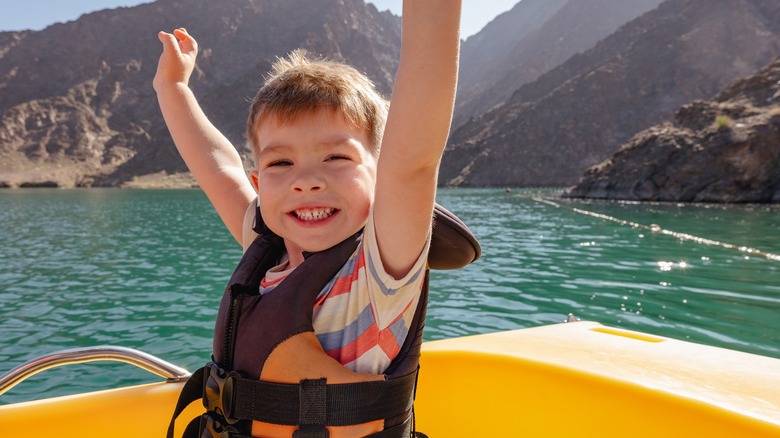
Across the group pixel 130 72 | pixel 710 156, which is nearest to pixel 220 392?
pixel 710 156

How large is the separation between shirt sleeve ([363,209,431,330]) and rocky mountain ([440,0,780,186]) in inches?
3021

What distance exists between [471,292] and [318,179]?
6.91m

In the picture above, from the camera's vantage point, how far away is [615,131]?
251ft

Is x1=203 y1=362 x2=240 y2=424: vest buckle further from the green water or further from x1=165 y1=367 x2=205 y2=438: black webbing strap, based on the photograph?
the green water

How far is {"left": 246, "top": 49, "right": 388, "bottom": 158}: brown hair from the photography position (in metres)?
1.35

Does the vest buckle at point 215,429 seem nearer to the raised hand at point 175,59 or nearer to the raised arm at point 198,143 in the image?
the raised arm at point 198,143

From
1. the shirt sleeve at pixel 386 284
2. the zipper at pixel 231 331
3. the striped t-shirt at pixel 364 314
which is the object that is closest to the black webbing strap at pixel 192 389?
the zipper at pixel 231 331

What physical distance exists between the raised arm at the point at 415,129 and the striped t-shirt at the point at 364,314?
6 cm

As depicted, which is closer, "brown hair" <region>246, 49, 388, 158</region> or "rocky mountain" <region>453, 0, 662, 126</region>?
"brown hair" <region>246, 49, 388, 158</region>

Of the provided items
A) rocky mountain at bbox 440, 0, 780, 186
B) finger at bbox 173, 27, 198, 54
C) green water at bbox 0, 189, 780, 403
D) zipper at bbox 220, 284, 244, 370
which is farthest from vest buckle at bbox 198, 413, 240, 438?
rocky mountain at bbox 440, 0, 780, 186

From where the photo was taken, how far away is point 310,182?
4.18 ft

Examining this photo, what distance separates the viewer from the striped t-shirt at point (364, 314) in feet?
3.88

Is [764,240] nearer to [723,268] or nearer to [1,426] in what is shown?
[723,268]

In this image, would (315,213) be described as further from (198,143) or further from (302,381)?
(198,143)
